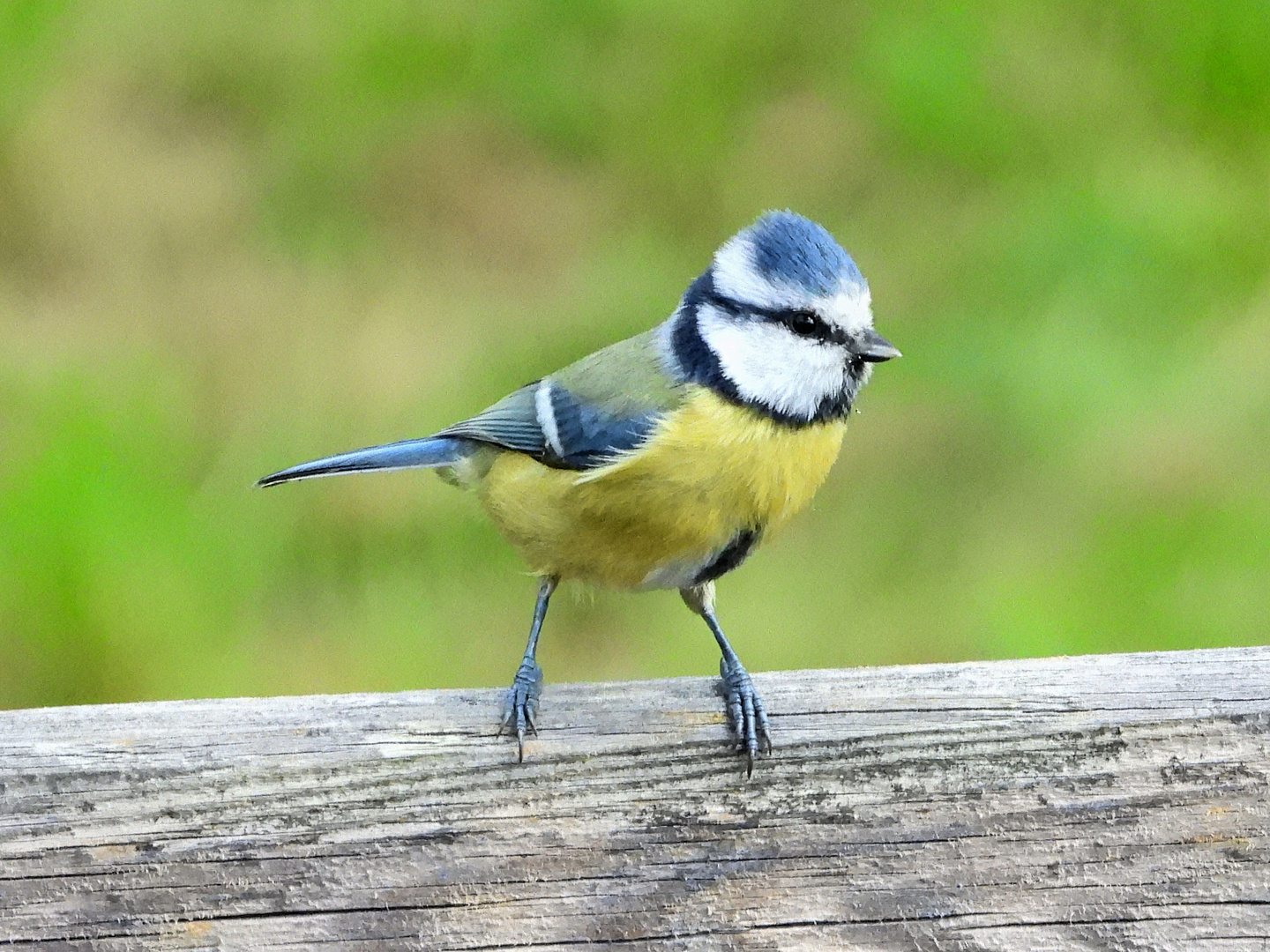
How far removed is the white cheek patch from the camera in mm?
1997

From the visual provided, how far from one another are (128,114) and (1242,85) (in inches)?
96.0

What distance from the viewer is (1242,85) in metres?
3.10

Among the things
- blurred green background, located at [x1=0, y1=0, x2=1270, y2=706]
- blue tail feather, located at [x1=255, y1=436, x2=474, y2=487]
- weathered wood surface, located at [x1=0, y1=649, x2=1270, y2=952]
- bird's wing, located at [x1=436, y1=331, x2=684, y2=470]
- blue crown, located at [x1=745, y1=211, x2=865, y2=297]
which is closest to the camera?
weathered wood surface, located at [x1=0, y1=649, x2=1270, y2=952]

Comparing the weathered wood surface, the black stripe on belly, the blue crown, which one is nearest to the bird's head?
the blue crown

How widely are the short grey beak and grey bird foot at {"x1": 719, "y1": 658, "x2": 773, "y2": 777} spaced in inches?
21.3

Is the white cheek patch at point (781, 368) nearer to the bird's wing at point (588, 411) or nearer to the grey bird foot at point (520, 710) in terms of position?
the bird's wing at point (588, 411)

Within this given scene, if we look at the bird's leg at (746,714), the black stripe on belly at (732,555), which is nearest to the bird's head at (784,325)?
the black stripe on belly at (732,555)

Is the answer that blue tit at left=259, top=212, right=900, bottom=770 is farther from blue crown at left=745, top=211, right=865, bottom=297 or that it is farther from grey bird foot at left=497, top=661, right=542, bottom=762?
grey bird foot at left=497, top=661, right=542, bottom=762

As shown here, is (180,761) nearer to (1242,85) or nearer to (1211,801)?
(1211,801)

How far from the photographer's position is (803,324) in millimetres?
1986

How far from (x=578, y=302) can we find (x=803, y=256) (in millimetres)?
1201

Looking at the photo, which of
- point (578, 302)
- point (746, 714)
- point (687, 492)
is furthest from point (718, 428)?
point (578, 302)

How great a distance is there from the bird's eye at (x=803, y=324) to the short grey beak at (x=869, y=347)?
0.05m

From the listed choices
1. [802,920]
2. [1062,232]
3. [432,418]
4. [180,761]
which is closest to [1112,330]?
[1062,232]
